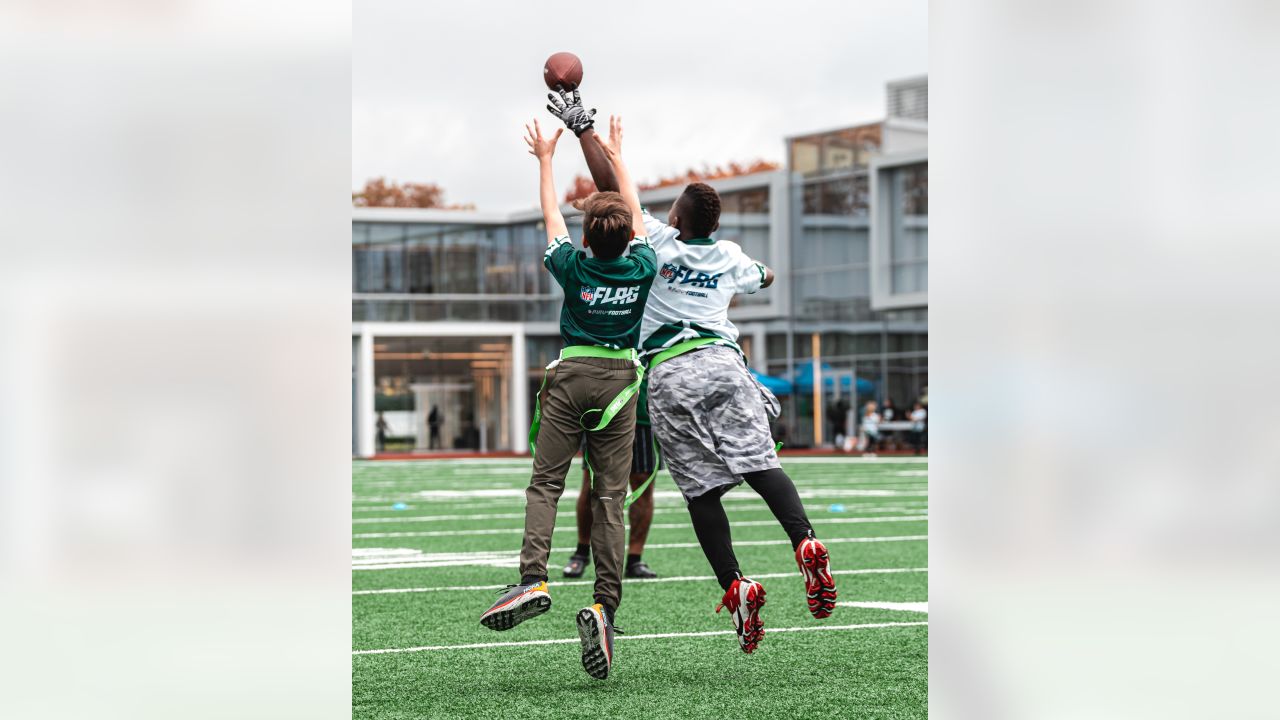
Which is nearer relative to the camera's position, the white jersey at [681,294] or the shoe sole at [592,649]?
the shoe sole at [592,649]

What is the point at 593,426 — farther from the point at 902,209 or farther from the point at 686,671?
A: the point at 902,209

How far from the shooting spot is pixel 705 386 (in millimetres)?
6168

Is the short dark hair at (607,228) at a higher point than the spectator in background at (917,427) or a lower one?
higher

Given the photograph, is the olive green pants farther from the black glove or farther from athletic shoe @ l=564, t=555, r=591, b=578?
athletic shoe @ l=564, t=555, r=591, b=578

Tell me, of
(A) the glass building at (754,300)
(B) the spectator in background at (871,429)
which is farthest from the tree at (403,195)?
(B) the spectator in background at (871,429)

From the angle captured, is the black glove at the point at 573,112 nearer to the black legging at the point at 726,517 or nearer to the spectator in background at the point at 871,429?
the black legging at the point at 726,517

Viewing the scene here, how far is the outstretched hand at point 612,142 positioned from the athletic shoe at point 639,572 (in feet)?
12.3

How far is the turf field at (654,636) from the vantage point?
5277mm

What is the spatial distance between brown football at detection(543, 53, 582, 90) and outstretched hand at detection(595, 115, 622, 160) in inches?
8.5

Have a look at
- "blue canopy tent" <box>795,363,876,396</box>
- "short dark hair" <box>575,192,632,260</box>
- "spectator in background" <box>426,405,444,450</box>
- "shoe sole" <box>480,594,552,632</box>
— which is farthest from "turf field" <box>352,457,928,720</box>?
"spectator in background" <box>426,405,444,450</box>

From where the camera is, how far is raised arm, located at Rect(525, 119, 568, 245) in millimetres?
5887
